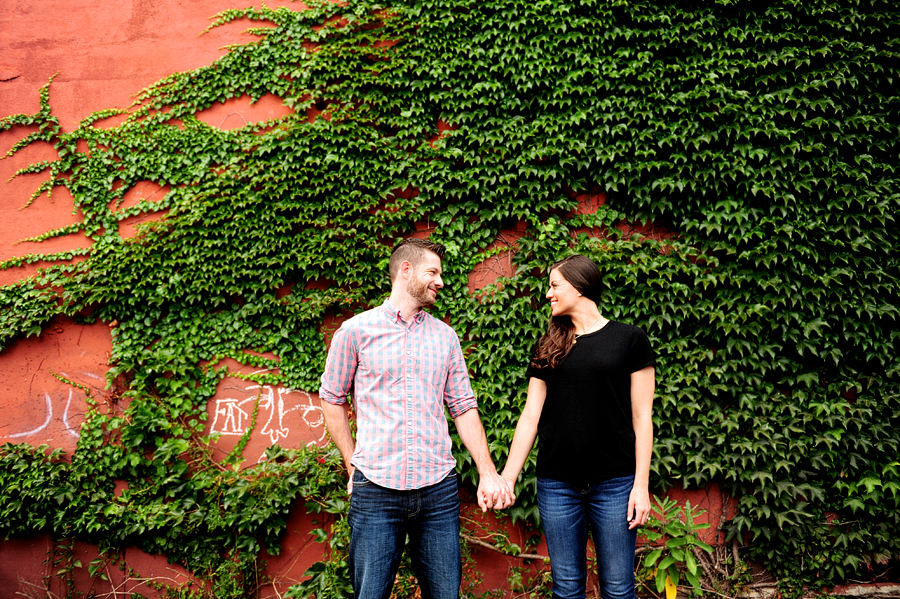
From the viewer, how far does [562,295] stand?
2545 mm

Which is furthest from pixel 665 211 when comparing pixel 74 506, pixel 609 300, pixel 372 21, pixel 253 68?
pixel 74 506

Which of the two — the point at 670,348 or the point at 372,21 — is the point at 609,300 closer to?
the point at 670,348

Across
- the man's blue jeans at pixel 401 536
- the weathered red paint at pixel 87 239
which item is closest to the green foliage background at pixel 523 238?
the weathered red paint at pixel 87 239

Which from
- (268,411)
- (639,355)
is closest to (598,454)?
(639,355)

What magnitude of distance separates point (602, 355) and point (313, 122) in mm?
3621

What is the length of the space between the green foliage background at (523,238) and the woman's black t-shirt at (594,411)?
4.84 feet

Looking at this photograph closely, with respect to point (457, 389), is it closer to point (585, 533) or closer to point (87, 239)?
point (585, 533)

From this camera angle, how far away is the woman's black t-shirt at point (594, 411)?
2.28 metres

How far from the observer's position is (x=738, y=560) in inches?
146

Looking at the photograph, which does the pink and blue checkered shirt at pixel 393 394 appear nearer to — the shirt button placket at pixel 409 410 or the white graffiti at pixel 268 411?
the shirt button placket at pixel 409 410

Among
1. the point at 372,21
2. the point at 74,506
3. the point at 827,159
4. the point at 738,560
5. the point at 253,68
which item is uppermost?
the point at 372,21

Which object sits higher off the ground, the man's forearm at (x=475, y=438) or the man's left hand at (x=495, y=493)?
the man's forearm at (x=475, y=438)

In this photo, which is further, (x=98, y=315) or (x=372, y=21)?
(x=372, y=21)

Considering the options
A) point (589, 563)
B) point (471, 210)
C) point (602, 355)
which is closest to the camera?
point (602, 355)
